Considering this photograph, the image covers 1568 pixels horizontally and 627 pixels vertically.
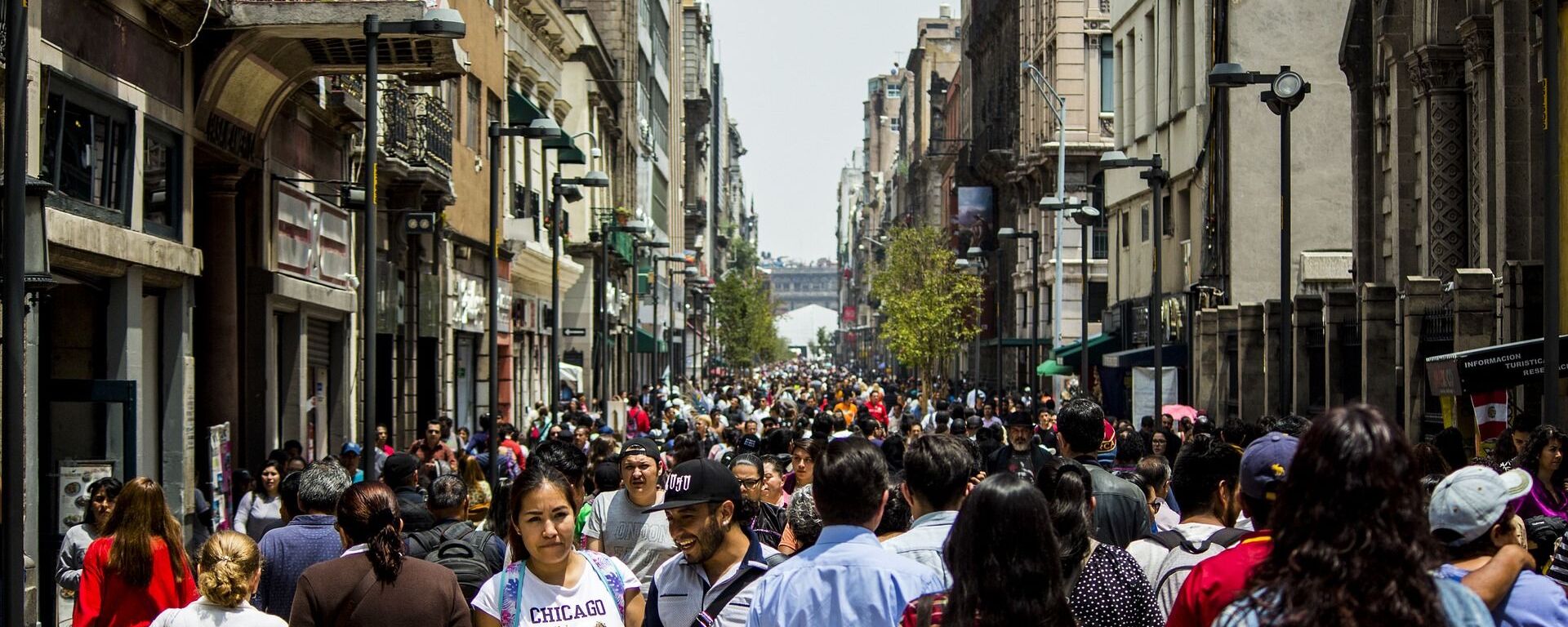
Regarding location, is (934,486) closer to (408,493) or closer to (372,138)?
(408,493)

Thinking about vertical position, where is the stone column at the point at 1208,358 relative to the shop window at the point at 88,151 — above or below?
below

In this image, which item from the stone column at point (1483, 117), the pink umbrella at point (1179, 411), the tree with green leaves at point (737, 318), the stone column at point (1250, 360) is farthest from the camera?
the tree with green leaves at point (737, 318)

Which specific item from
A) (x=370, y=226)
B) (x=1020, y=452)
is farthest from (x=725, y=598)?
(x=370, y=226)

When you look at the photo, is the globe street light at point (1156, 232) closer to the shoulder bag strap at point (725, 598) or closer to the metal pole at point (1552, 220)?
the metal pole at point (1552, 220)

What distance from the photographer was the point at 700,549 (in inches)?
273

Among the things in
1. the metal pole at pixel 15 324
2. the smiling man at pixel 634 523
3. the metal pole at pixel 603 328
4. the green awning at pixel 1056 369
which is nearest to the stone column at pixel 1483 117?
the smiling man at pixel 634 523

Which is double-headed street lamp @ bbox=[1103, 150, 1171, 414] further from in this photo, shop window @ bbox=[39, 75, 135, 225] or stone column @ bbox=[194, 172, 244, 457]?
shop window @ bbox=[39, 75, 135, 225]

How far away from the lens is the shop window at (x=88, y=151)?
14.8 meters

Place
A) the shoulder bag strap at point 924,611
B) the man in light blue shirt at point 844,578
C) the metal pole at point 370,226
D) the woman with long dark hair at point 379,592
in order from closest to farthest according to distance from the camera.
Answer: the shoulder bag strap at point 924,611 < the man in light blue shirt at point 844,578 < the woman with long dark hair at point 379,592 < the metal pole at point 370,226

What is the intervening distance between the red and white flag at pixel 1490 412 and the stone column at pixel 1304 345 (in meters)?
8.92

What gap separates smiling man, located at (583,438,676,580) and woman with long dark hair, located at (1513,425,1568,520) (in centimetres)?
455

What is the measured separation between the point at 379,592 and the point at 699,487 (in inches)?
47.1

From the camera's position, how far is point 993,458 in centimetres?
1349

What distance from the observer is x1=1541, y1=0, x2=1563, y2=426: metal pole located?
14305 mm
